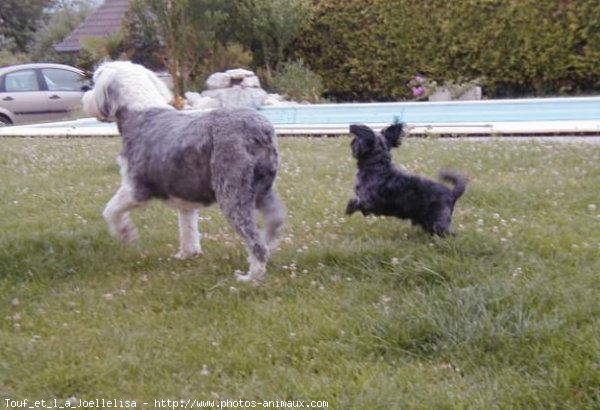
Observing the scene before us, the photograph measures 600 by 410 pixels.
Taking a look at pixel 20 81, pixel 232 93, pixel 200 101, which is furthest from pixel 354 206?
pixel 20 81

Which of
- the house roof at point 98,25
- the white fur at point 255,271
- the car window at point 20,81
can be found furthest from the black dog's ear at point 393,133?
the house roof at point 98,25

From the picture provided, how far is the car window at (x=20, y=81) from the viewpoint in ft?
60.7

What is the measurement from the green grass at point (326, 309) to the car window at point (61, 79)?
1348 cm

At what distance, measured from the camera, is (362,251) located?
4.88 meters

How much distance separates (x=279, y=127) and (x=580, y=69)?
28.1ft

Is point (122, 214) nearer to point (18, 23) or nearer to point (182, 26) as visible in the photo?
point (182, 26)

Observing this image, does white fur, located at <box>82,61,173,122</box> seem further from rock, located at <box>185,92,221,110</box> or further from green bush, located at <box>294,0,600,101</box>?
green bush, located at <box>294,0,600,101</box>

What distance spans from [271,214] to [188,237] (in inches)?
30.1

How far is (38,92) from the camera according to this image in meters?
19.3

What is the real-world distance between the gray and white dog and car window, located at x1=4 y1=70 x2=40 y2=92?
14.3 m

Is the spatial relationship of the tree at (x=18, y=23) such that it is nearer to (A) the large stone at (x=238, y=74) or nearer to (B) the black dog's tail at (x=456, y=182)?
(A) the large stone at (x=238, y=74)

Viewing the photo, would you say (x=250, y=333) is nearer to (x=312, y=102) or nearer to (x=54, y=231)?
(x=54, y=231)

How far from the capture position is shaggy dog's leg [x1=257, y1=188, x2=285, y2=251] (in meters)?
4.93

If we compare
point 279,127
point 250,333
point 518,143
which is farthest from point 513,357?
point 279,127
